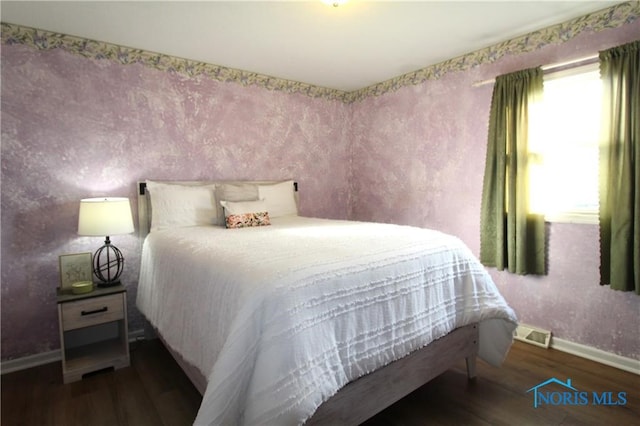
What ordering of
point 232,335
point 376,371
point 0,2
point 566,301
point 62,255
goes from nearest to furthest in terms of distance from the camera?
point 232,335
point 376,371
point 0,2
point 62,255
point 566,301

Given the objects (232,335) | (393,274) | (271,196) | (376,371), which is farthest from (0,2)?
(376,371)

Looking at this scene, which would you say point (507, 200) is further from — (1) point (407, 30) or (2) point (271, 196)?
(2) point (271, 196)

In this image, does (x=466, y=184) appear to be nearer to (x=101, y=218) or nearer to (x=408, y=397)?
(x=408, y=397)

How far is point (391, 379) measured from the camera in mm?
1588

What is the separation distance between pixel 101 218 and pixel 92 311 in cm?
60

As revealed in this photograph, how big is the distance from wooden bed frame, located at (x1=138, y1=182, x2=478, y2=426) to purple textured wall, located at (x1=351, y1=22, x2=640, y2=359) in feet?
3.24

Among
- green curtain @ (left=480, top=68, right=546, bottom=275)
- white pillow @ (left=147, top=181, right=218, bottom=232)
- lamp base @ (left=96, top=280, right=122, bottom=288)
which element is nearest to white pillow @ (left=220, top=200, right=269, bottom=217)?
white pillow @ (left=147, top=181, right=218, bottom=232)

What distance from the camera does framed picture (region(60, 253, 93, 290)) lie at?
232cm

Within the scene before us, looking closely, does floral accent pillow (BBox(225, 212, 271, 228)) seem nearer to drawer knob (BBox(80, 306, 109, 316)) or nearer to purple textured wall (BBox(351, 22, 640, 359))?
drawer knob (BBox(80, 306, 109, 316))

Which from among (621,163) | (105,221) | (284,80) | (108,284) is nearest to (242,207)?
(105,221)

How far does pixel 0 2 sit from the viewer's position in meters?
2.08

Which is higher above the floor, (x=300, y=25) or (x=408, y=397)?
(x=300, y=25)

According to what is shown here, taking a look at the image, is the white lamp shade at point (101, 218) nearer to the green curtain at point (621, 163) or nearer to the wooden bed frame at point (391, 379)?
the wooden bed frame at point (391, 379)

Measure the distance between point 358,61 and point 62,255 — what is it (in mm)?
2811
